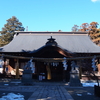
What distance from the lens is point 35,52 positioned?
1462cm

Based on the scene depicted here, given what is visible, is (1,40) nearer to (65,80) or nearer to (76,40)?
(76,40)

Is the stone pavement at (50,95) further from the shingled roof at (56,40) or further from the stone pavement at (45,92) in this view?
the shingled roof at (56,40)

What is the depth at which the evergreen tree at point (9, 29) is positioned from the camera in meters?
37.7

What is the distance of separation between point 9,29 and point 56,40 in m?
24.8

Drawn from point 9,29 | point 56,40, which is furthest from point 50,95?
point 9,29

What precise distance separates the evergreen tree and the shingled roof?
54.1 ft

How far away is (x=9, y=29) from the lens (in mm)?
40031

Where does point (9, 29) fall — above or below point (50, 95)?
above

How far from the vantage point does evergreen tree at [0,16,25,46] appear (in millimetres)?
37688

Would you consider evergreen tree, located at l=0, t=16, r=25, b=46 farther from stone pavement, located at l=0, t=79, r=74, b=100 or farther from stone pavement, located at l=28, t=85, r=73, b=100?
stone pavement, located at l=28, t=85, r=73, b=100

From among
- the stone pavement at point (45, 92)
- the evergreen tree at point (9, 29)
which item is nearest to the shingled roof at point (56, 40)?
the stone pavement at point (45, 92)

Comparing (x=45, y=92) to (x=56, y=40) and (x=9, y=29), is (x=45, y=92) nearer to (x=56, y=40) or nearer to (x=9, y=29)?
(x=56, y=40)

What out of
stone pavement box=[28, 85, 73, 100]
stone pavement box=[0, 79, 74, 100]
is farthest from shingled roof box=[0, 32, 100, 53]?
stone pavement box=[28, 85, 73, 100]

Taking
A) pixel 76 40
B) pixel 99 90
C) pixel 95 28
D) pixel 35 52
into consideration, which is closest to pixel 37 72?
pixel 35 52
